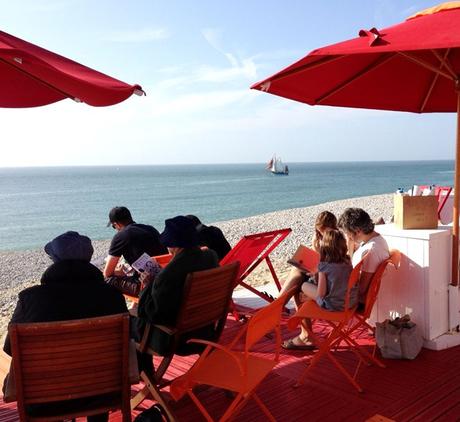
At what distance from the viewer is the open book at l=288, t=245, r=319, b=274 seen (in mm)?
4531

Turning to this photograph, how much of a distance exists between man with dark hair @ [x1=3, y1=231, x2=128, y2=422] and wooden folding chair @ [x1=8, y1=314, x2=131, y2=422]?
0.39 ft

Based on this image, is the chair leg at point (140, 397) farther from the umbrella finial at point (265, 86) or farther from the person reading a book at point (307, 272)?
the umbrella finial at point (265, 86)

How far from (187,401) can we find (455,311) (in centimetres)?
244

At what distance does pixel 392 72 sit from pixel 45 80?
10.2 feet

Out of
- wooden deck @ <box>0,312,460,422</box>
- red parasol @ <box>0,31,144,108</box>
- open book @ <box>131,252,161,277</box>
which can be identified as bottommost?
wooden deck @ <box>0,312,460,422</box>

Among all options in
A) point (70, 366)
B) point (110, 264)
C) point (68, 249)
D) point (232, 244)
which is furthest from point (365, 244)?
point (232, 244)

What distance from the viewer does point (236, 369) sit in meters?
2.94

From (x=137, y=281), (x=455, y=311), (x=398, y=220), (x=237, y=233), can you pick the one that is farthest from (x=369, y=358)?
(x=237, y=233)

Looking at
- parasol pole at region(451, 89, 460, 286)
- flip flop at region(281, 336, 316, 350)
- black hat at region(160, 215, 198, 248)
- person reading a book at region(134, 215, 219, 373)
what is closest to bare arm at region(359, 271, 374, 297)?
flip flop at region(281, 336, 316, 350)

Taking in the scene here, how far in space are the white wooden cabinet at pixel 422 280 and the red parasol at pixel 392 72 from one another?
0.45 ft

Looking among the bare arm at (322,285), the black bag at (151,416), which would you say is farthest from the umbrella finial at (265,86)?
the black bag at (151,416)

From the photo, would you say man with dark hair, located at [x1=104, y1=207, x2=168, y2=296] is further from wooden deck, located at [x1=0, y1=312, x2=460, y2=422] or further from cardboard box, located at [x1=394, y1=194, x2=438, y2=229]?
cardboard box, located at [x1=394, y1=194, x2=438, y2=229]

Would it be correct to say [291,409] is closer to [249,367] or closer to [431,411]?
[249,367]

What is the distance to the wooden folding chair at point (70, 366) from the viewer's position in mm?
2199
